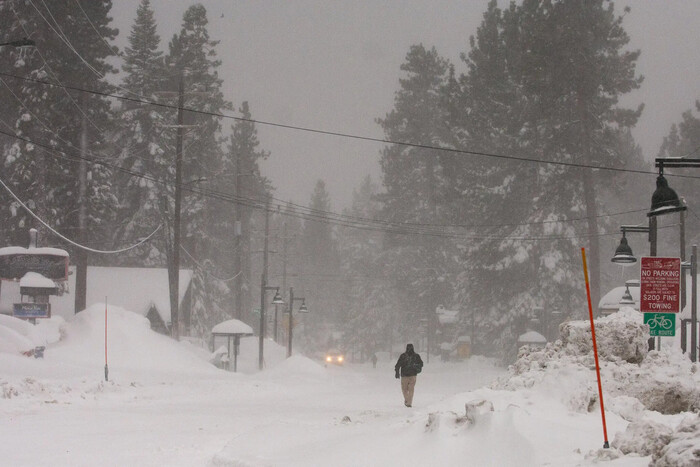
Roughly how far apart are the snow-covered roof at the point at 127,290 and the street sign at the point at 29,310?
1461 centimetres

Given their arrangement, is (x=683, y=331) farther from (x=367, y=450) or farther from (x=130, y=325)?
(x=367, y=450)

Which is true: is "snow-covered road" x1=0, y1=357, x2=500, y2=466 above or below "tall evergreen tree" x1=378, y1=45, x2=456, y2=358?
below

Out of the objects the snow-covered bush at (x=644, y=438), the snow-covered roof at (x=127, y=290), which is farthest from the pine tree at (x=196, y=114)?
the snow-covered bush at (x=644, y=438)

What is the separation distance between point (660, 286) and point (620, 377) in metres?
4.86

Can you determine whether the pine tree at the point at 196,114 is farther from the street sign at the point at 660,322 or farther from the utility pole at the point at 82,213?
the street sign at the point at 660,322

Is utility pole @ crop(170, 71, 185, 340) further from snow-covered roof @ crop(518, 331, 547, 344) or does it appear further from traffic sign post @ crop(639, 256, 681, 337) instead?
traffic sign post @ crop(639, 256, 681, 337)

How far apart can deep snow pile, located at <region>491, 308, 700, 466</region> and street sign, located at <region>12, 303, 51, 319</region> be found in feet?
70.9

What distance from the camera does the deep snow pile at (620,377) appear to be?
1090 cm

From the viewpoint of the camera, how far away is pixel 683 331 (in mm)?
35344

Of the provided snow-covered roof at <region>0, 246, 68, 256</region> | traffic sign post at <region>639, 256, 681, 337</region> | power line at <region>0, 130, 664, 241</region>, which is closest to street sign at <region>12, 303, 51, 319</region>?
snow-covered roof at <region>0, 246, 68, 256</region>

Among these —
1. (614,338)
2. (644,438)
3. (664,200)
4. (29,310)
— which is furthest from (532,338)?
(644,438)

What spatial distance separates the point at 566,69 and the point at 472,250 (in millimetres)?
14025

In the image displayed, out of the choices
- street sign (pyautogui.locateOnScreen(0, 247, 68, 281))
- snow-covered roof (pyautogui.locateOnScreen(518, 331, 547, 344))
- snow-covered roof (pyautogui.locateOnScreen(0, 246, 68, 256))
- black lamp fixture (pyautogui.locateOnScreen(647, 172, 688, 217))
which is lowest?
snow-covered roof (pyautogui.locateOnScreen(518, 331, 547, 344))

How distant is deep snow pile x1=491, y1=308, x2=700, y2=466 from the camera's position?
1090cm
